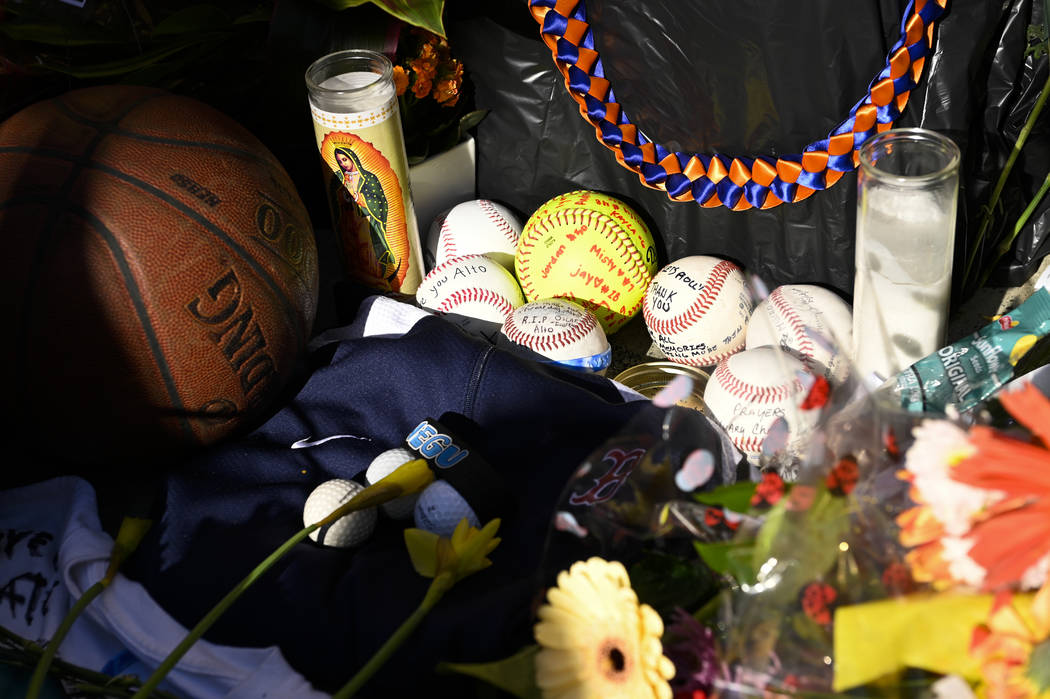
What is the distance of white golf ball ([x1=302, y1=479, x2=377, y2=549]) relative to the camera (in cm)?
175

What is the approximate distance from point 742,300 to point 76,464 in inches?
61.2

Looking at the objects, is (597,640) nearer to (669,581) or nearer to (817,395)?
(669,581)

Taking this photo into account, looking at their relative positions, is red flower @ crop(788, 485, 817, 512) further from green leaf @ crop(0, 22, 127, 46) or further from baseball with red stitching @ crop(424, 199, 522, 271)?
green leaf @ crop(0, 22, 127, 46)

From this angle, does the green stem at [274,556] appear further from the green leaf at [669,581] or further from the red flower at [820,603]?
the red flower at [820,603]

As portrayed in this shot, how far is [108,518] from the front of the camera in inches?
80.4

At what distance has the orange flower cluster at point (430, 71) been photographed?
2.61 m

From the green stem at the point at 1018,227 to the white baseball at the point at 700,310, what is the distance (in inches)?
26.7

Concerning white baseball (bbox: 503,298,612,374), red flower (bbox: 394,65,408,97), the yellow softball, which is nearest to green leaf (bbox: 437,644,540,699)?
white baseball (bbox: 503,298,612,374)

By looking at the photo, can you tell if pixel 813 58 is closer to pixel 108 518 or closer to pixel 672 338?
pixel 672 338

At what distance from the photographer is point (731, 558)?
0.97m

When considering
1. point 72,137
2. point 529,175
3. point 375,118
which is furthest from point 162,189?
point 529,175

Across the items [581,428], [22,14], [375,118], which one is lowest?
[581,428]

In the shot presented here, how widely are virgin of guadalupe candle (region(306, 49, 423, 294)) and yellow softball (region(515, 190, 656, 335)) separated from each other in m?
0.33

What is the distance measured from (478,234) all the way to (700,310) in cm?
67
